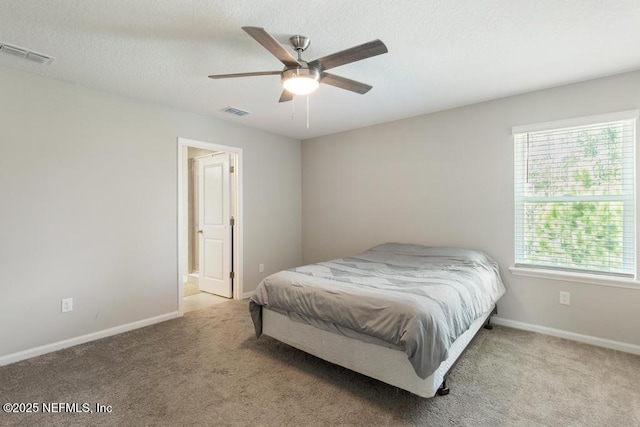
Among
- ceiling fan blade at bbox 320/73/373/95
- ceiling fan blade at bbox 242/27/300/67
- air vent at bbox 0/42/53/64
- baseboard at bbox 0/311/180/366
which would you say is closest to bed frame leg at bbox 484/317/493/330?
ceiling fan blade at bbox 320/73/373/95

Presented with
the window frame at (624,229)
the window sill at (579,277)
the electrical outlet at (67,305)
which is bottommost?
the electrical outlet at (67,305)

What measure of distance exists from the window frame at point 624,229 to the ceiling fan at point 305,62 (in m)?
2.02

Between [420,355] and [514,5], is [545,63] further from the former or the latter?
[420,355]

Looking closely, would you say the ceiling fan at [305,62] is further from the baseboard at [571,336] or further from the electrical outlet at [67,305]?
the baseboard at [571,336]

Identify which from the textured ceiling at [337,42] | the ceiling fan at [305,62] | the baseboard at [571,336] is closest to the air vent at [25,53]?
the textured ceiling at [337,42]

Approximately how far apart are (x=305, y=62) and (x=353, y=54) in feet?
1.14

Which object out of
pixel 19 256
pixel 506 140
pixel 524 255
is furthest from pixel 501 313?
pixel 19 256

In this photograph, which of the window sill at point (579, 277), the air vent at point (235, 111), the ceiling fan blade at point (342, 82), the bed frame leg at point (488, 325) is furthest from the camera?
the air vent at point (235, 111)

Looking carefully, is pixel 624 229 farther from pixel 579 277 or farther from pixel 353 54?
pixel 353 54

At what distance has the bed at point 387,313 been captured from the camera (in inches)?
69.8

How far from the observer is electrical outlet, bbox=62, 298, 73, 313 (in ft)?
8.98

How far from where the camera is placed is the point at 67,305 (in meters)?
2.76

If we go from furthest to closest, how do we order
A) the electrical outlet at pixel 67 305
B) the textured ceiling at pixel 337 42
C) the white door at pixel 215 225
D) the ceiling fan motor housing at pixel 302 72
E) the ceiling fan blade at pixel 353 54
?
the white door at pixel 215 225 < the electrical outlet at pixel 67 305 < the ceiling fan motor housing at pixel 302 72 < the textured ceiling at pixel 337 42 < the ceiling fan blade at pixel 353 54

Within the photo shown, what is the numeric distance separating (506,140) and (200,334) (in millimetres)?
3711
